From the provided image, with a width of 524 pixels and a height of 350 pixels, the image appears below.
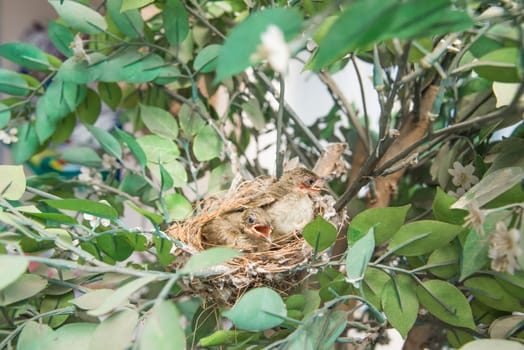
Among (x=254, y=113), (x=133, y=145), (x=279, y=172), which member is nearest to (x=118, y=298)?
(x=133, y=145)

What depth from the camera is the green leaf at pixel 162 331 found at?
1.10 ft

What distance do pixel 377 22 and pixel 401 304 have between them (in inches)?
10.9

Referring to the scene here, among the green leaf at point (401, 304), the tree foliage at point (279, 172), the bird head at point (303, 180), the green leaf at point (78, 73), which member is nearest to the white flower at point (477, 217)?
the tree foliage at point (279, 172)

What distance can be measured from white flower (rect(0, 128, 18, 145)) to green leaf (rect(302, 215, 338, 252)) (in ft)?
1.32

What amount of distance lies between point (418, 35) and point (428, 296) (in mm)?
259

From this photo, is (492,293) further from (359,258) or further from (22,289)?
(22,289)

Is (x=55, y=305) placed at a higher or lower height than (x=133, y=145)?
lower

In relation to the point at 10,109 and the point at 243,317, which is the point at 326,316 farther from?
the point at 10,109

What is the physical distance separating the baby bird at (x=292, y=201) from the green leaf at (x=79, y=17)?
0.28 m

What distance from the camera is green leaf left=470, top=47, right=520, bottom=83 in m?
0.38

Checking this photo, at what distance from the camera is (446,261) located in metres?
0.49

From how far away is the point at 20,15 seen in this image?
1749 millimetres

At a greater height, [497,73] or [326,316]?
[497,73]

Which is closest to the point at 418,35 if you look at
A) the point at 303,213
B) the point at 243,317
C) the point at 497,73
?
the point at 497,73
